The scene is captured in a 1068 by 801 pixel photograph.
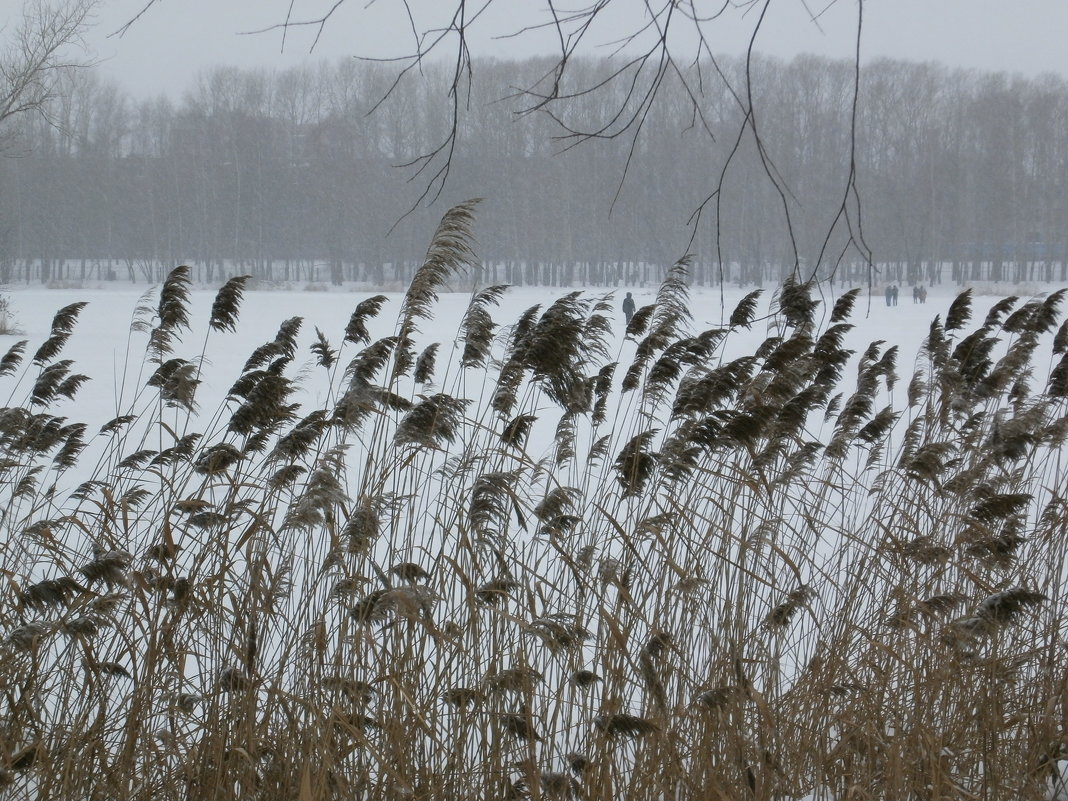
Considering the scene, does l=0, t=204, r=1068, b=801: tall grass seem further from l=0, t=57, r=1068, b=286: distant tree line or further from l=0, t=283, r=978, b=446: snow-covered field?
l=0, t=57, r=1068, b=286: distant tree line

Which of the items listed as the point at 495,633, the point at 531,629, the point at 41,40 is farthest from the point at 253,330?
the point at 531,629

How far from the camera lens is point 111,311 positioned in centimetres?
2475

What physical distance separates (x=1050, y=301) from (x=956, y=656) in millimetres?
2093

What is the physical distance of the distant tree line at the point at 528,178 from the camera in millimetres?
24578

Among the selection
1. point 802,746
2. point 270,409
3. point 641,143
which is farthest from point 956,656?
point 641,143

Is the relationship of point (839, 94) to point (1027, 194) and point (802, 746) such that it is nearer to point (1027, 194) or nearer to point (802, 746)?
point (1027, 194)

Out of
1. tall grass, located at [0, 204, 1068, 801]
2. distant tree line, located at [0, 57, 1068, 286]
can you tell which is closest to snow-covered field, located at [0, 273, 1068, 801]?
tall grass, located at [0, 204, 1068, 801]

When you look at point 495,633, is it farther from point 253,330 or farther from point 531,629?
point 253,330

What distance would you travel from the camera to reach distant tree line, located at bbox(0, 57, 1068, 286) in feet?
80.6

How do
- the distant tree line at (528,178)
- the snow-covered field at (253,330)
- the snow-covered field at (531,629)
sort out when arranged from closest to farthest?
the snow-covered field at (531,629)
the snow-covered field at (253,330)
the distant tree line at (528,178)

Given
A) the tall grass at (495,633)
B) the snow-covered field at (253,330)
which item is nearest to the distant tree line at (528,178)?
the snow-covered field at (253,330)

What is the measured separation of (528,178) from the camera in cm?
3341

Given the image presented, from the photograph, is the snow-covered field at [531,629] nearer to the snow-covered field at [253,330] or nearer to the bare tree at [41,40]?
the snow-covered field at [253,330]

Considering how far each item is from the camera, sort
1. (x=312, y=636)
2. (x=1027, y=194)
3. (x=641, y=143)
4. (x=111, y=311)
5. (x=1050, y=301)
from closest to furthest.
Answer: (x=312, y=636)
(x=1050, y=301)
(x=1027, y=194)
(x=111, y=311)
(x=641, y=143)
